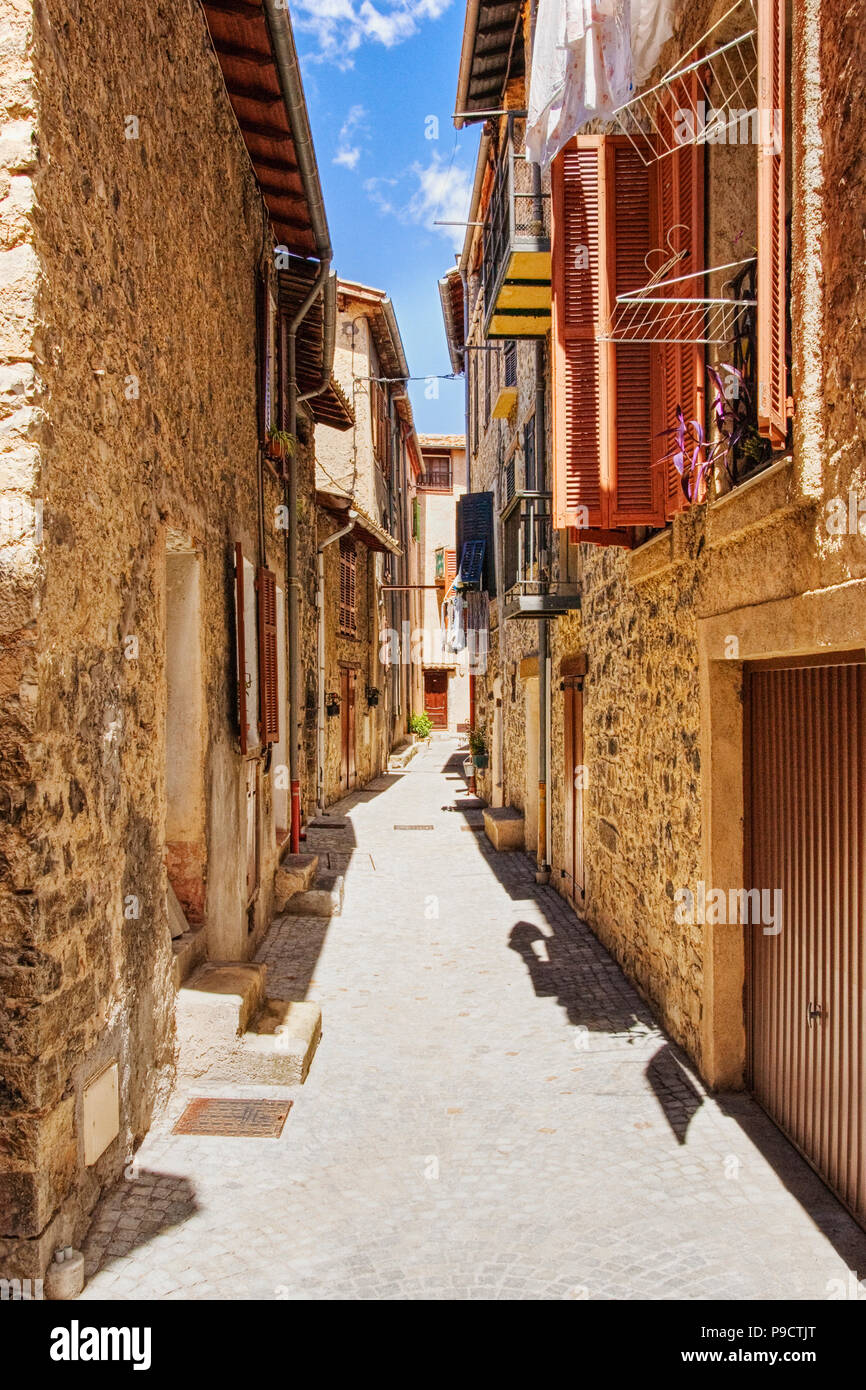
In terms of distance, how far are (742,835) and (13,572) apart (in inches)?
146

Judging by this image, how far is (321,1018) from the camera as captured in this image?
5.96 metres

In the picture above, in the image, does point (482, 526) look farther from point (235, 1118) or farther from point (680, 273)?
point (235, 1118)

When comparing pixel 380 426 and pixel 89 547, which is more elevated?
pixel 380 426

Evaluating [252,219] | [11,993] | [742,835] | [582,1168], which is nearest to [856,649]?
[742,835]

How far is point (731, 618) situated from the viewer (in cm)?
452

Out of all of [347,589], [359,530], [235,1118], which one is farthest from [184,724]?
[347,589]

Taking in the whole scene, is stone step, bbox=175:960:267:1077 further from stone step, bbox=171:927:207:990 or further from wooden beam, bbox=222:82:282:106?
wooden beam, bbox=222:82:282:106

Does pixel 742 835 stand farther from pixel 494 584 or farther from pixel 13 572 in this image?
pixel 494 584

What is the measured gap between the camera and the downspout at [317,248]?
19.5 ft

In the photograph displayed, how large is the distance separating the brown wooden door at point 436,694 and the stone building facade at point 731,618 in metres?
30.5

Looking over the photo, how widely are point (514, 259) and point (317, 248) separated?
8.09ft

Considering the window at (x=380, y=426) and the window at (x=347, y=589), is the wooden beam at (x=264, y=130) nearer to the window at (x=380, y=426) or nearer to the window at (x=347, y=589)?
the window at (x=347, y=589)

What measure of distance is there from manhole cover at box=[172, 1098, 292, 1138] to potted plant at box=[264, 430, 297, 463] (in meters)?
5.71

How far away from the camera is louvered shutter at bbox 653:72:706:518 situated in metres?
4.81
